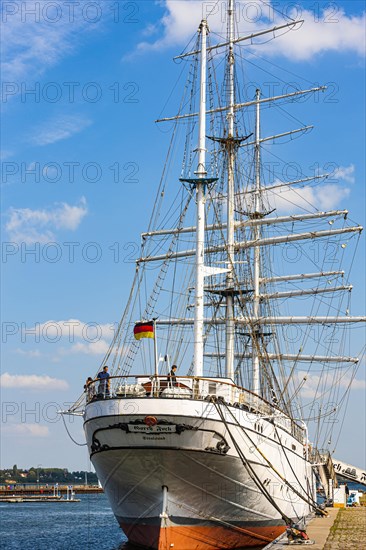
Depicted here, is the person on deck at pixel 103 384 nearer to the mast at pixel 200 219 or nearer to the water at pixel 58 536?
the mast at pixel 200 219

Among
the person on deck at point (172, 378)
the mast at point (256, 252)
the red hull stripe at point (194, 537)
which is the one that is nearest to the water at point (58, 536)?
the red hull stripe at point (194, 537)

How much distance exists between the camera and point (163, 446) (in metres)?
29.4

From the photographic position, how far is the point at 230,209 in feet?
156

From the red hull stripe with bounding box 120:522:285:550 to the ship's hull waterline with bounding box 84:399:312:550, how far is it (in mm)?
36

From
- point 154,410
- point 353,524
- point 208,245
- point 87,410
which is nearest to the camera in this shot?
point 154,410

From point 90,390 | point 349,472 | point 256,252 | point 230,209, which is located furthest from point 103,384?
point 349,472

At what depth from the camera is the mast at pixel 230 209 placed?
43031mm

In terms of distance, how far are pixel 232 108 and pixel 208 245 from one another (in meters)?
8.82

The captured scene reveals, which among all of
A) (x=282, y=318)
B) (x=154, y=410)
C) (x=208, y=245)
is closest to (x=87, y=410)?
(x=154, y=410)

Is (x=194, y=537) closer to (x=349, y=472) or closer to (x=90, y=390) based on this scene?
(x=90, y=390)

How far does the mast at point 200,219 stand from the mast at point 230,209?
187 inches

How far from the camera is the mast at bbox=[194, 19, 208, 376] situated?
32.9 meters

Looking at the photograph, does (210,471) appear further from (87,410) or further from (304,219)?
(304,219)

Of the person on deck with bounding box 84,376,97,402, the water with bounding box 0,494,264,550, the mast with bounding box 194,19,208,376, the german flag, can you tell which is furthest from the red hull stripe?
the german flag
